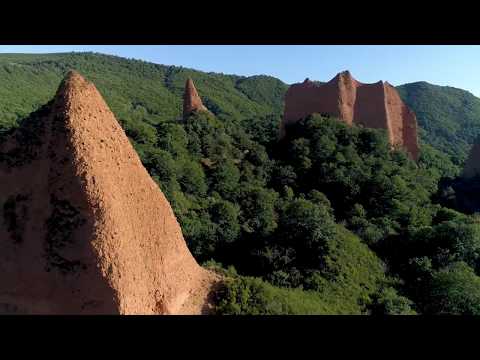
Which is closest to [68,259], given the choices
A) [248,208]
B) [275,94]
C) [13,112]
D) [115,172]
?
[115,172]

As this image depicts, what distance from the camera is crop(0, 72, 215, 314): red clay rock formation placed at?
5711mm

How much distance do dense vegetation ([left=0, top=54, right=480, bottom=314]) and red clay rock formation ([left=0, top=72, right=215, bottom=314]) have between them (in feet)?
9.38

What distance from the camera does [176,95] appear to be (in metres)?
56.7

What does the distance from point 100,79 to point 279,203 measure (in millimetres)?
44170

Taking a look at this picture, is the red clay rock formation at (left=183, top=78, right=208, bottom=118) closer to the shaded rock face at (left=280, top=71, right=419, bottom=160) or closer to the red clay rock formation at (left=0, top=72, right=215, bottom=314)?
the shaded rock face at (left=280, top=71, right=419, bottom=160)

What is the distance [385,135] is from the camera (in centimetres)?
2325

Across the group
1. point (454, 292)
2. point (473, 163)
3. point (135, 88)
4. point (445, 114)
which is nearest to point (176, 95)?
point (135, 88)

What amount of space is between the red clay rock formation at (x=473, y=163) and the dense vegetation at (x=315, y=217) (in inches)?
44.2

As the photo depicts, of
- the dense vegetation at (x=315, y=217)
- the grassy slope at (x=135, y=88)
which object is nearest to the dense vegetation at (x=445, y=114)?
the dense vegetation at (x=315, y=217)

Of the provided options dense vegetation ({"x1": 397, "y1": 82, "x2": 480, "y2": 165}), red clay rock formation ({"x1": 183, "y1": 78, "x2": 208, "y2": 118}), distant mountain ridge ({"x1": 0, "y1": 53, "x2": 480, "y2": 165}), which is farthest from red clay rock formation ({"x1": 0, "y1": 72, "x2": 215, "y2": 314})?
dense vegetation ({"x1": 397, "y1": 82, "x2": 480, "y2": 165})

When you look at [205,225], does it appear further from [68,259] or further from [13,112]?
[13,112]

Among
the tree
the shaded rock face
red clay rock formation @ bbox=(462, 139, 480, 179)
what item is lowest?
the tree

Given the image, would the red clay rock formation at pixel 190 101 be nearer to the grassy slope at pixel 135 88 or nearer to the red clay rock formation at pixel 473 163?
the grassy slope at pixel 135 88

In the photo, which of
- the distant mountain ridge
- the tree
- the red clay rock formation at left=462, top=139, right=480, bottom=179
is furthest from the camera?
the distant mountain ridge
